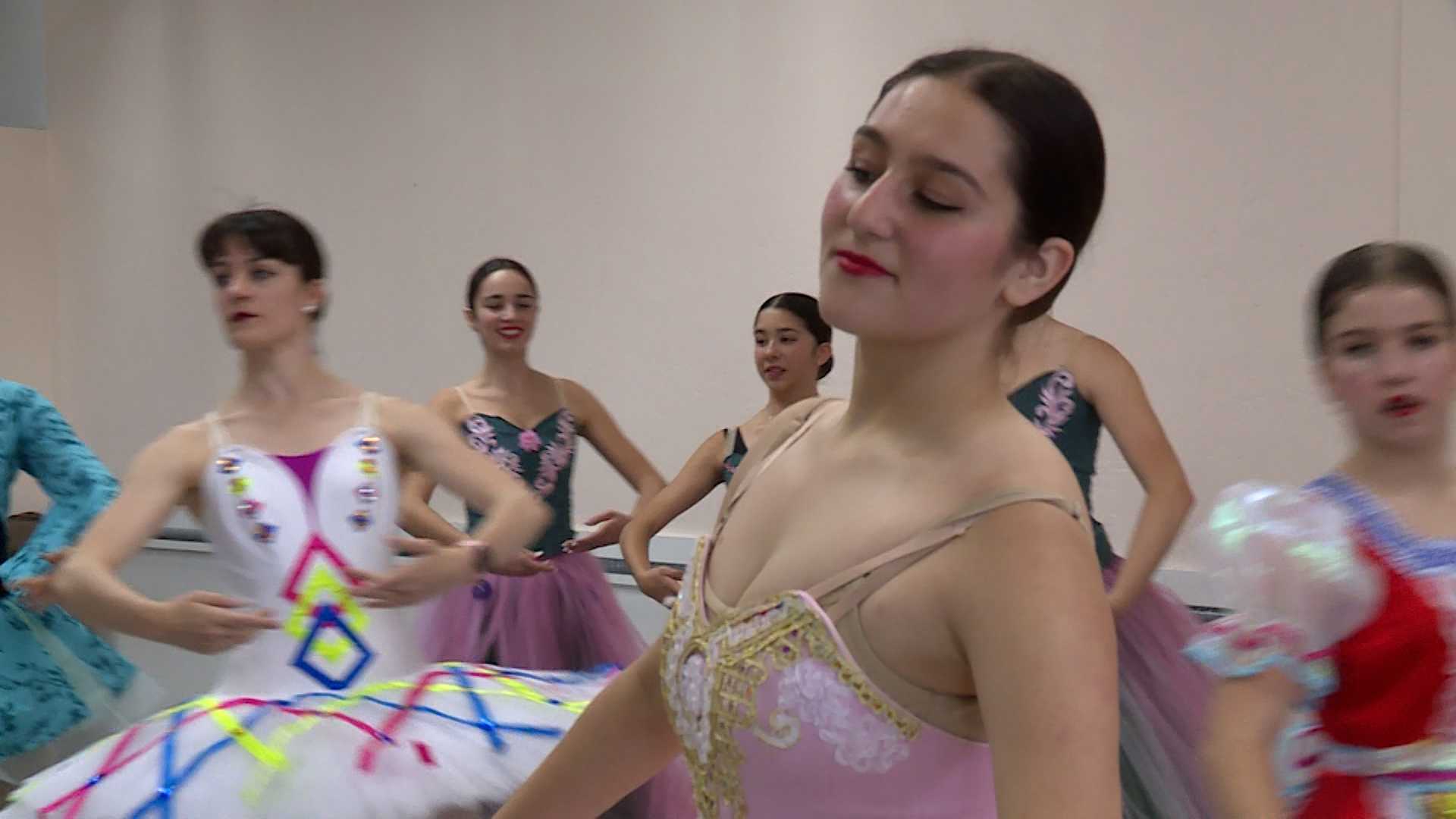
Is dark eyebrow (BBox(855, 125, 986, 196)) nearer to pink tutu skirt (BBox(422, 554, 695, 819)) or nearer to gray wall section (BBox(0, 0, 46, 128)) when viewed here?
pink tutu skirt (BBox(422, 554, 695, 819))

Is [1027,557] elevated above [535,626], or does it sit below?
above

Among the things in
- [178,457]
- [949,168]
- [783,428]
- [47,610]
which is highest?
[949,168]

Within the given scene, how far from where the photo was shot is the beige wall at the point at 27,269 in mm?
7543

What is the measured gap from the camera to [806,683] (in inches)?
35.0

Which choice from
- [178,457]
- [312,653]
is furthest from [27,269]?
[312,653]

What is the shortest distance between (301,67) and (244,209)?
3.92 m

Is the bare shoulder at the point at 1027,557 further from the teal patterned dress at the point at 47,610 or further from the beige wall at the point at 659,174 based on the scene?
the teal patterned dress at the point at 47,610

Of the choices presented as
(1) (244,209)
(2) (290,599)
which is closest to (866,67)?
(1) (244,209)

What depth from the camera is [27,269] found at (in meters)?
7.65

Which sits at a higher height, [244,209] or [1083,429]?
[244,209]

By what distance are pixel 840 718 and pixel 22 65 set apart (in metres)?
8.04

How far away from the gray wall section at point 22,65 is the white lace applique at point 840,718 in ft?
25.6

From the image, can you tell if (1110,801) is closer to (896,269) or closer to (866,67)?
(896,269)

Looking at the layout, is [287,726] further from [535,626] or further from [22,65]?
[22,65]
